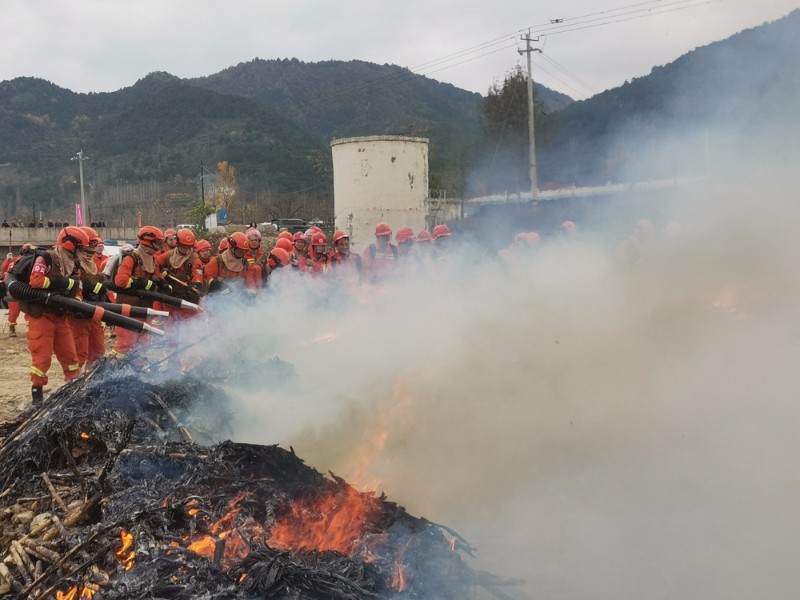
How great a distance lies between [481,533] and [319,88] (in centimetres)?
12360

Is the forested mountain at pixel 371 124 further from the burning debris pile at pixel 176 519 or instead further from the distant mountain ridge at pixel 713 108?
the burning debris pile at pixel 176 519

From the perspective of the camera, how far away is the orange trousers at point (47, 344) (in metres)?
6.36

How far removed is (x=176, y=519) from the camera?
10.8ft

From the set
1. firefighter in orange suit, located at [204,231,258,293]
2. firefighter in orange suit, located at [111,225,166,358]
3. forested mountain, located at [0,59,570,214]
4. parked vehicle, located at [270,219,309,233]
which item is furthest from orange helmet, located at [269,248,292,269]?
forested mountain, located at [0,59,570,214]

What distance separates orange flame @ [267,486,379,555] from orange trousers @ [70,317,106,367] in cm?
464

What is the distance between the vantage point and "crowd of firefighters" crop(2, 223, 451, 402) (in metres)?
6.37

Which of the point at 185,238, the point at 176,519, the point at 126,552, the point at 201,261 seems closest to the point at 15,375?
the point at 201,261

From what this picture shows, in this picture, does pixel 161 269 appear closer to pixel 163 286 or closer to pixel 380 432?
pixel 163 286

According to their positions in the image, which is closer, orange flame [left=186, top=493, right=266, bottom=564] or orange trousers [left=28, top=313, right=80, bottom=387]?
orange flame [left=186, top=493, right=266, bottom=564]

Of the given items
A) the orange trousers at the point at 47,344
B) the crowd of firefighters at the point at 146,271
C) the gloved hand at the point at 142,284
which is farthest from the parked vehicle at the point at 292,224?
the orange trousers at the point at 47,344

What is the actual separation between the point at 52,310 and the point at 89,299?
2.38 ft

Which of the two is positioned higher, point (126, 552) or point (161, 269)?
point (161, 269)

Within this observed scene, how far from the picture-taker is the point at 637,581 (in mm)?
3615

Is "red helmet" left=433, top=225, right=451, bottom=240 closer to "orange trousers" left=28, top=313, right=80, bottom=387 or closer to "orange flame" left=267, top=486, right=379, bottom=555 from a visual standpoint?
"orange trousers" left=28, top=313, right=80, bottom=387
